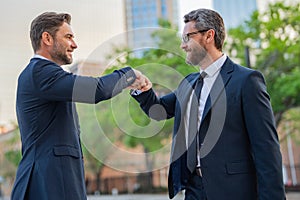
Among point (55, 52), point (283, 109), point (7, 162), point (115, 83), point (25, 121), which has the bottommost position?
point (7, 162)

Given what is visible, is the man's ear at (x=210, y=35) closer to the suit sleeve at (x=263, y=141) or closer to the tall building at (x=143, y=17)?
the suit sleeve at (x=263, y=141)

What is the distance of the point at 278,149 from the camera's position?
2742 millimetres

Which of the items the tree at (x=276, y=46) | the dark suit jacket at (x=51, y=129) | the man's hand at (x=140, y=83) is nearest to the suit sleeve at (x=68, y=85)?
the dark suit jacket at (x=51, y=129)

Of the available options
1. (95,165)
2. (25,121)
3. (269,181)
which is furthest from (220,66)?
(95,165)

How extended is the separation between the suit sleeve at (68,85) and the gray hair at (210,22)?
0.72m

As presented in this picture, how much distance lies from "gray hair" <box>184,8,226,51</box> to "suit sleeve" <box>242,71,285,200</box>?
470 mm

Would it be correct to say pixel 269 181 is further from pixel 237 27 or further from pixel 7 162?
pixel 7 162

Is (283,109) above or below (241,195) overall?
below

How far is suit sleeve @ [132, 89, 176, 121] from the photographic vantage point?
11.3 ft

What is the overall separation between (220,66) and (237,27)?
50.8 ft

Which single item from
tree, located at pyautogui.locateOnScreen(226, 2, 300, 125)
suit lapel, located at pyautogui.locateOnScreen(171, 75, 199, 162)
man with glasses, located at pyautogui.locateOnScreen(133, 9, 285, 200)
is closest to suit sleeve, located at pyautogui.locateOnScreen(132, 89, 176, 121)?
man with glasses, located at pyautogui.locateOnScreen(133, 9, 285, 200)

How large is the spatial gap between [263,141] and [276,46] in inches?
520

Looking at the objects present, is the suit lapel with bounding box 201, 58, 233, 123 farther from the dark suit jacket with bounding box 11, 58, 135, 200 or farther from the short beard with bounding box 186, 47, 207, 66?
the dark suit jacket with bounding box 11, 58, 135, 200

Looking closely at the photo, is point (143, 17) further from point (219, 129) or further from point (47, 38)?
point (219, 129)
